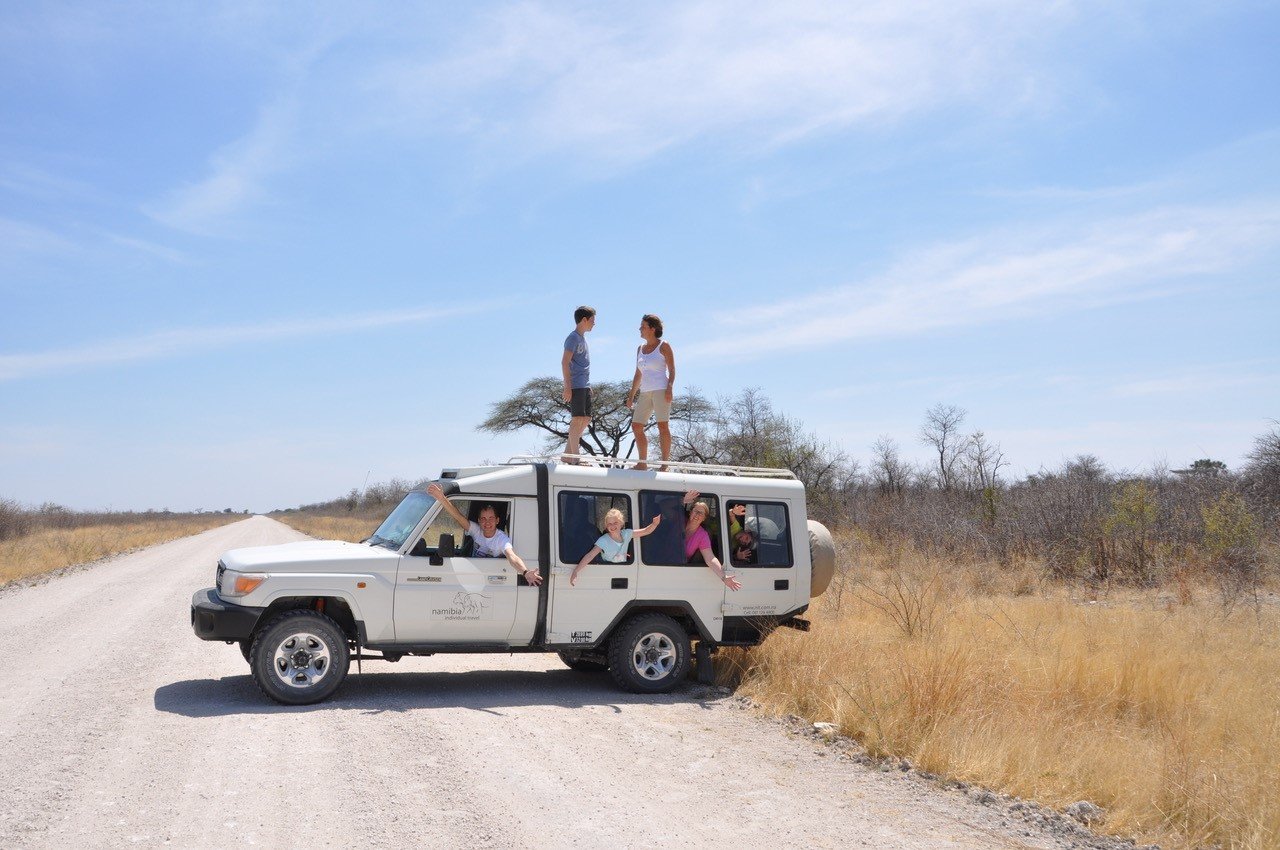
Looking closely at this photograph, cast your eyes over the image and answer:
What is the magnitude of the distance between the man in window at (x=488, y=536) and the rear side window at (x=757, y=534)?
6.85ft

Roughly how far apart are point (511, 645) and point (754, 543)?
2649 millimetres

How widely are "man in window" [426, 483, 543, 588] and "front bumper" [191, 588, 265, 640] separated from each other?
1.78 meters

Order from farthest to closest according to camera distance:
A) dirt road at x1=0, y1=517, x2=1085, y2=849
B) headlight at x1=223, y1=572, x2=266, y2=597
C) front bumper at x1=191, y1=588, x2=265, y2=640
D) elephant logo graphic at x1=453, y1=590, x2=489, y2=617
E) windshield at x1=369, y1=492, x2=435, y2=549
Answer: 1. windshield at x1=369, y1=492, x2=435, y2=549
2. elephant logo graphic at x1=453, y1=590, x2=489, y2=617
3. headlight at x1=223, y1=572, x2=266, y2=597
4. front bumper at x1=191, y1=588, x2=265, y2=640
5. dirt road at x1=0, y1=517, x2=1085, y2=849

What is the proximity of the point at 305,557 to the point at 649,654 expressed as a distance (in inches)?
132

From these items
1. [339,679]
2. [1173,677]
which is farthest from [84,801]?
[1173,677]

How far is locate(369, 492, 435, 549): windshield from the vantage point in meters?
8.95

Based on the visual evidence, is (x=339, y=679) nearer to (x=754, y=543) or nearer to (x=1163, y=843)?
(x=754, y=543)

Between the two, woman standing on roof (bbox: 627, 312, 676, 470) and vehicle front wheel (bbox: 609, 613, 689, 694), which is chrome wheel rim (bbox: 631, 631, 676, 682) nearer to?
vehicle front wheel (bbox: 609, 613, 689, 694)

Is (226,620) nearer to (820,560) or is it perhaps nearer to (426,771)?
(426,771)

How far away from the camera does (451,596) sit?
8.70 meters

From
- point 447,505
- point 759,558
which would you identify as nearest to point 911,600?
point 759,558

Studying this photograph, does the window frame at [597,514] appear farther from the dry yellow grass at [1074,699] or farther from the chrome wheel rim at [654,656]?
the dry yellow grass at [1074,699]

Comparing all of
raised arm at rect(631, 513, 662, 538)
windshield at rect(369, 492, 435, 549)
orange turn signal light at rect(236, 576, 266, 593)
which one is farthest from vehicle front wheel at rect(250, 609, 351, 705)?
raised arm at rect(631, 513, 662, 538)

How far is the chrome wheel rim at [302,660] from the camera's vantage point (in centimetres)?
819
